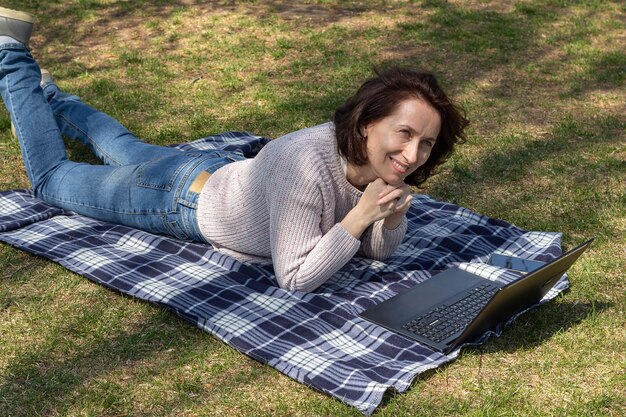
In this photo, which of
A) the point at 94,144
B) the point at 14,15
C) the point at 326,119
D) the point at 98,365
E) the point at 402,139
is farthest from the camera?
the point at 326,119

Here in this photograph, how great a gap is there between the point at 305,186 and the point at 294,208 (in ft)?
0.34

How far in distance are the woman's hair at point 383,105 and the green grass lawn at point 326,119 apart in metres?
0.96

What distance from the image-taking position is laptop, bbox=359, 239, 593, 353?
3674 mm

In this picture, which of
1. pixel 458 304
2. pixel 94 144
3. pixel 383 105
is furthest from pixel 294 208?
pixel 94 144

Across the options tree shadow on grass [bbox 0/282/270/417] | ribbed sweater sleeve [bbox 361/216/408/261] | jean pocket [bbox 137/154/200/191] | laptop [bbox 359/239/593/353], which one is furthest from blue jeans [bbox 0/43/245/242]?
laptop [bbox 359/239/593/353]

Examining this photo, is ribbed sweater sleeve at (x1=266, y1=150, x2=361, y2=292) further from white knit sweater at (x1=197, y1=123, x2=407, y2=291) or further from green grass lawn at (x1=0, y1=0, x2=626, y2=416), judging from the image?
green grass lawn at (x1=0, y1=0, x2=626, y2=416)

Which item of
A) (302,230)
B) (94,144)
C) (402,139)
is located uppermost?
(402,139)

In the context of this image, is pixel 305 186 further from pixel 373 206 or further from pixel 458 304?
pixel 458 304

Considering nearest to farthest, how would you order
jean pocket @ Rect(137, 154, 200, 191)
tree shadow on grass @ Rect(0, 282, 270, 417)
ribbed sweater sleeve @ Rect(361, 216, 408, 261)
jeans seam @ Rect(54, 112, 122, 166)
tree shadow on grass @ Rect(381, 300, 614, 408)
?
1. tree shadow on grass @ Rect(0, 282, 270, 417)
2. tree shadow on grass @ Rect(381, 300, 614, 408)
3. ribbed sweater sleeve @ Rect(361, 216, 408, 261)
4. jean pocket @ Rect(137, 154, 200, 191)
5. jeans seam @ Rect(54, 112, 122, 166)

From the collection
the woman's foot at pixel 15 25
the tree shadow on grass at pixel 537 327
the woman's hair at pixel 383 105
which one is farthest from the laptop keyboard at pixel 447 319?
the woman's foot at pixel 15 25

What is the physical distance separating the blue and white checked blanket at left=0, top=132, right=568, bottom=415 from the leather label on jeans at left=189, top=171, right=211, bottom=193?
309 mm

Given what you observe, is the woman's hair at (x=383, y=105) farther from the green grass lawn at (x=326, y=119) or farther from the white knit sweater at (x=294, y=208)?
the green grass lawn at (x=326, y=119)

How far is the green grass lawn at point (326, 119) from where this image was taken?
3.55 m

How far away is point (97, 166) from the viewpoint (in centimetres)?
495
